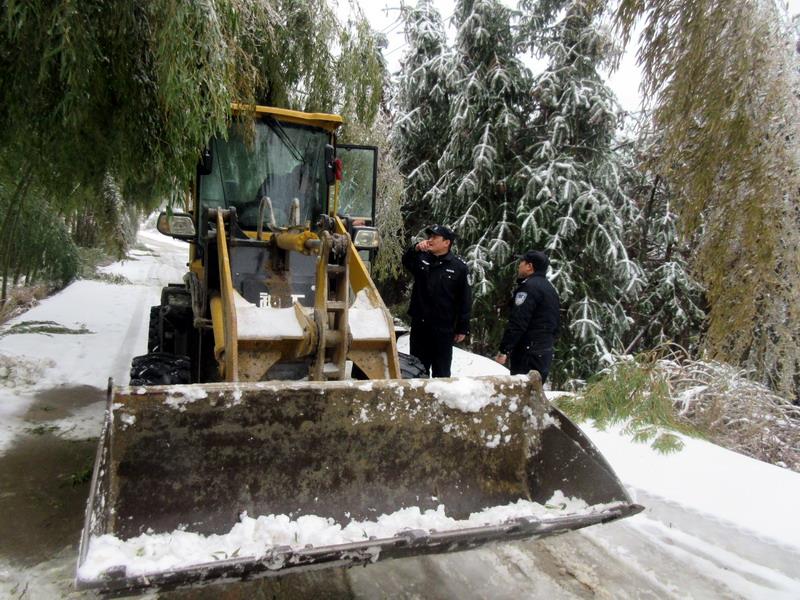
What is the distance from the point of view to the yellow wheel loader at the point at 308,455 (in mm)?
2490

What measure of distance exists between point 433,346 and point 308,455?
2.64 metres

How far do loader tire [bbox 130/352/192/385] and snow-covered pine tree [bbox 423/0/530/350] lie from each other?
6776 millimetres

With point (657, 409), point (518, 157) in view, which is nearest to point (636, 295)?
point (518, 157)

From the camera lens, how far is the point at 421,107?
1270 cm

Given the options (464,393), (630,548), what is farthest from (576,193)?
(464,393)

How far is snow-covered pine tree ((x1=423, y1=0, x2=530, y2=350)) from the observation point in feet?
35.9

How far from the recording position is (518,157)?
438 inches

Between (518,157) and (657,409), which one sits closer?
(657,409)

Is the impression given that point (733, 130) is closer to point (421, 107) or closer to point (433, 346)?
point (433, 346)

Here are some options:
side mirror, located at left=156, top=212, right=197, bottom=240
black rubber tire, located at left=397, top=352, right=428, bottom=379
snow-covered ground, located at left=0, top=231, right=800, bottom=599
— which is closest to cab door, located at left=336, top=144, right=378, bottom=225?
black rubber tire, located at left=397, top=352, right=428, bottom=379

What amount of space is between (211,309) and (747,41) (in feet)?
11.8

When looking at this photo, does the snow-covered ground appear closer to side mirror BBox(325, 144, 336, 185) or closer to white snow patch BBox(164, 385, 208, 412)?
white snow patch BBox(164, 385, 208, 412)

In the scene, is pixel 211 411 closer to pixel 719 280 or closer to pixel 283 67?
pixel 719 280

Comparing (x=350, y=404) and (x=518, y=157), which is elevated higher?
(x=518, y=157)
